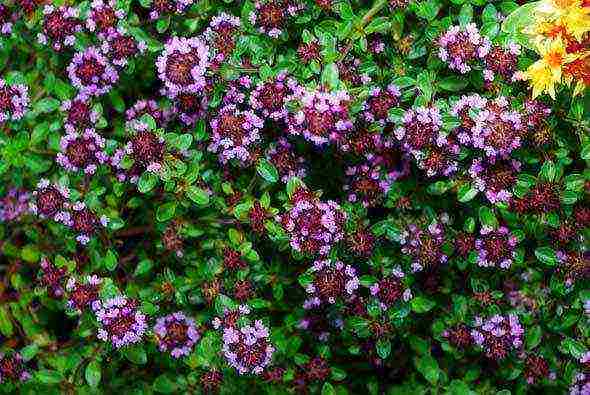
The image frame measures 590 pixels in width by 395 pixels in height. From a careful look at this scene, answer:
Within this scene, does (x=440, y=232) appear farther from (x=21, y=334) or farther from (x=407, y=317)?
(x=21, y=334)

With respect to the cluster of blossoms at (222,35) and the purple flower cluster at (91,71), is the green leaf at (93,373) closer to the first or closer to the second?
the purple flower cluster at (91,71)

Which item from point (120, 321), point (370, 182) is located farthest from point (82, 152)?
point (370, 182)

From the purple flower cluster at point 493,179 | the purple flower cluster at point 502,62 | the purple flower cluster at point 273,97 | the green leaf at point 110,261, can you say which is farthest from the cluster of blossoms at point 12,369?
the purple flower cluster at point 502,62

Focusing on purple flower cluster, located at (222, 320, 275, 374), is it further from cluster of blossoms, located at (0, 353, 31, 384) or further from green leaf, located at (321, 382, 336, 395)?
cluster of blossoms, located at (0, 353, 31, 384)

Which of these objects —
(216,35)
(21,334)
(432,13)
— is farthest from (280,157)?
(21,334)

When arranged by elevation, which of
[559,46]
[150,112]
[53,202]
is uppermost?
[559,46]

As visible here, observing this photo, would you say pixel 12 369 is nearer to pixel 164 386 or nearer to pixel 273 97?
pixel 164 386
